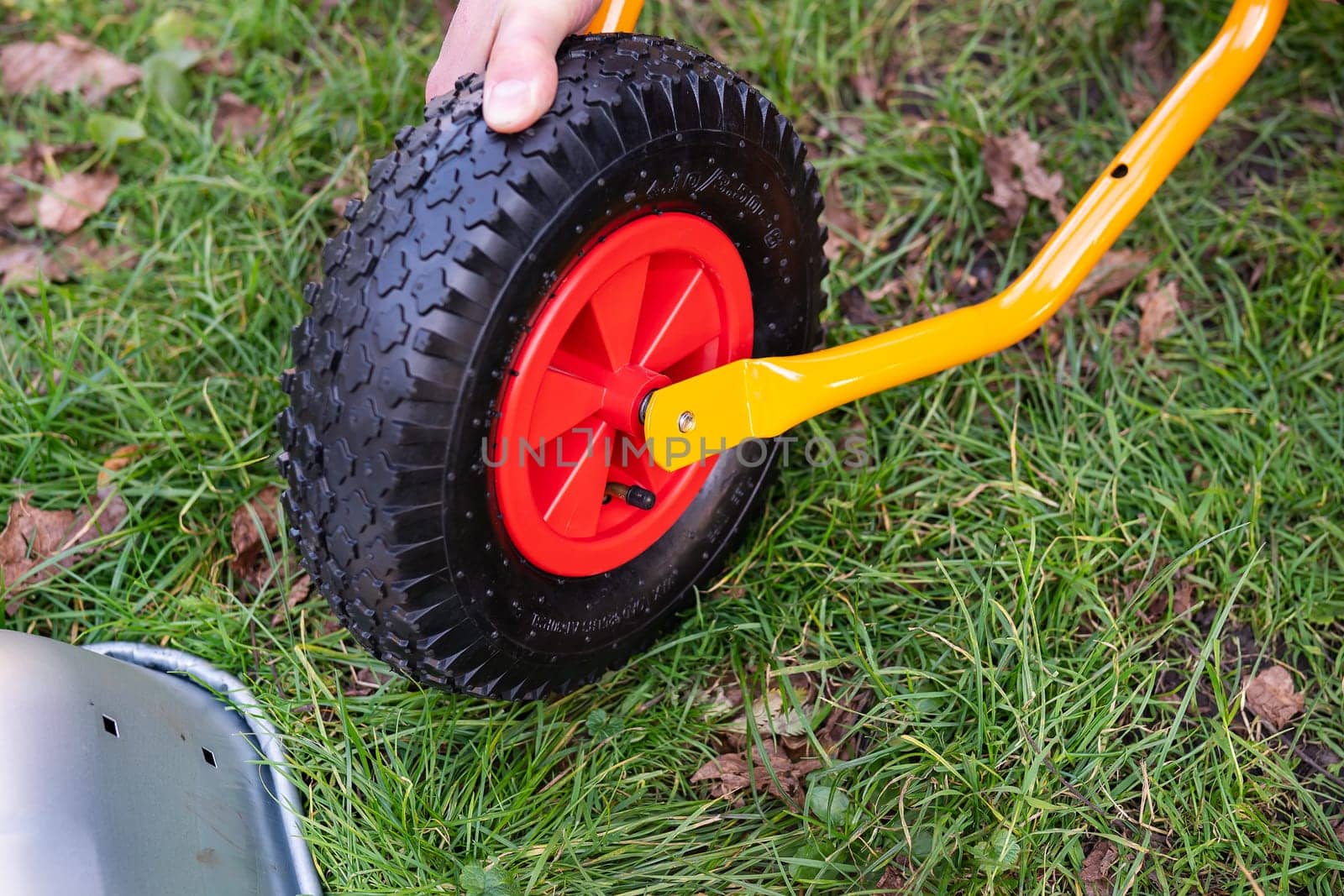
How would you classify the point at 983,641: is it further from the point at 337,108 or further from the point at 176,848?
the point at 337,108

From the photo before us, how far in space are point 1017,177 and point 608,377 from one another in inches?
60.6

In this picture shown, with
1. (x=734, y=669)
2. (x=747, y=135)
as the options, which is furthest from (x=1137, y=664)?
(x=747, y=135)

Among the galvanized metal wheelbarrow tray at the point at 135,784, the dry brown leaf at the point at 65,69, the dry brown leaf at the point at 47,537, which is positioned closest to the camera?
the galvanized metal wheelbarrow tray at the point at 135,784

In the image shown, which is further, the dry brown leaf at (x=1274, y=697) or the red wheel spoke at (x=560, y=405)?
the dry brown leaf at (x=1274, y=697)

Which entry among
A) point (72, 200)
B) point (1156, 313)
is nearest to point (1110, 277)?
point (1156, 313)

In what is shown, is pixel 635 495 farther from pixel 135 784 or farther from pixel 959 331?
pixel 135 784

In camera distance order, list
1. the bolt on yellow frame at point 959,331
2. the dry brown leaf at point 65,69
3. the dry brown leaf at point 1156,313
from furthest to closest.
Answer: the dry brown leaf at point 65,69 < the dry brown leaf at point 1156,313 < the bolt on yellow frame at point 959,331

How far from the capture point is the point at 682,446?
1765mm

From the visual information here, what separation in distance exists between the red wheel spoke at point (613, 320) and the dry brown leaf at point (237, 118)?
164 centimetres

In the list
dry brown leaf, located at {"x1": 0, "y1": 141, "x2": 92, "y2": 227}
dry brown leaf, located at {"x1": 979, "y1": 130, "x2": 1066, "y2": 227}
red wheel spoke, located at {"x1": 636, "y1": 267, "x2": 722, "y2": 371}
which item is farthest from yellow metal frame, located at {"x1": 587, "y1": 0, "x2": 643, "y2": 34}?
dry brown leaf, located at {"x1": 0, "y1": 141, "x2": 92, "y2": 227}

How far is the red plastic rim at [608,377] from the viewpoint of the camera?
1.56 m

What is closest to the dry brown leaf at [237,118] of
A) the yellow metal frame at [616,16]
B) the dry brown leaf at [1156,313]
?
the yellow metal frame at [616,16]

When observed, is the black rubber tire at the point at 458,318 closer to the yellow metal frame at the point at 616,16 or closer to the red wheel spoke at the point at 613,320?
the red wheel spoke at the point at 613,320

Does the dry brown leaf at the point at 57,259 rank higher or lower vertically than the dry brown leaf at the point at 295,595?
higher
